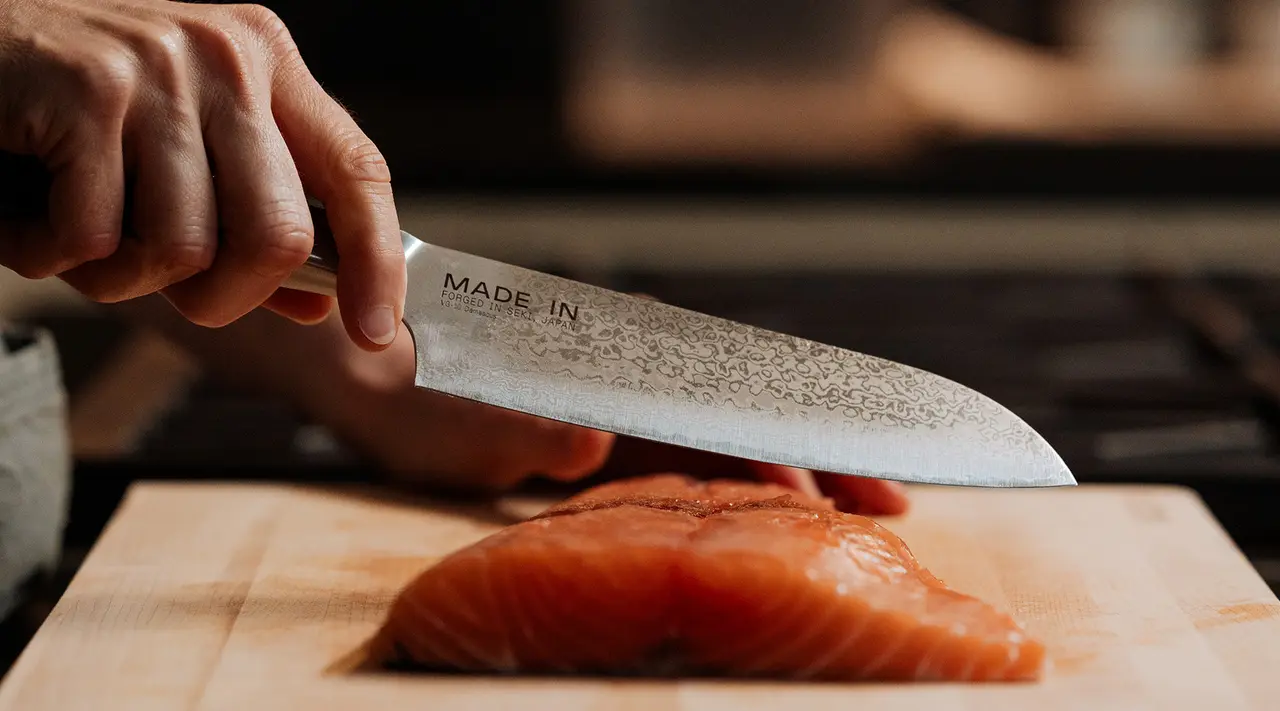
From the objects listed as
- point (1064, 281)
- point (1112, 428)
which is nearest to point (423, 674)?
point (1112, 428)

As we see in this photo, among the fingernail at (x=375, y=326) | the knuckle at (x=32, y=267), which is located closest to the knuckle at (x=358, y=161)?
the fingernail at (x=375, y=326)

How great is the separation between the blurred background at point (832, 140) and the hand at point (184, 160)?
1416mm

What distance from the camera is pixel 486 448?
61.8 inches

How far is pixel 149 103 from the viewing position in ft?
3.70

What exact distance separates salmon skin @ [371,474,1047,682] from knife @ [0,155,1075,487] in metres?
0.12

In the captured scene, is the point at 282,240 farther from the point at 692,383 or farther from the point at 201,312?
the point at 692,383

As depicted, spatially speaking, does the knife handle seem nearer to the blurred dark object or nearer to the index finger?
the index finger

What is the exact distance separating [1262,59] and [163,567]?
9.78 ft

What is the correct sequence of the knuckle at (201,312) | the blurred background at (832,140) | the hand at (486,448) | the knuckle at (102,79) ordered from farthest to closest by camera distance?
the blurred background at (832,140) < the hand at (486,448) < the knuckle at (201,312) < the knuckle at (102,79)

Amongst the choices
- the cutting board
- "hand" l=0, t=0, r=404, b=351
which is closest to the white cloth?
the cutting board

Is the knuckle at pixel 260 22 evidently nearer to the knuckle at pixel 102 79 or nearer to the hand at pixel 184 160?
the hand at pixel 184 160

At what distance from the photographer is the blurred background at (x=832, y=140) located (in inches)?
121

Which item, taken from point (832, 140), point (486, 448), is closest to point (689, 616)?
point (486, 448)

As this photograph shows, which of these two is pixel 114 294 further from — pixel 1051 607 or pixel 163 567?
pixel 1051 607
